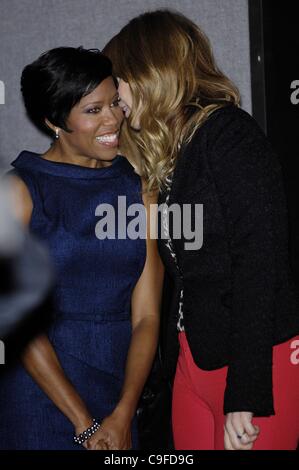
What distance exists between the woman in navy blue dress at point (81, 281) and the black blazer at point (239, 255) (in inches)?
15.1

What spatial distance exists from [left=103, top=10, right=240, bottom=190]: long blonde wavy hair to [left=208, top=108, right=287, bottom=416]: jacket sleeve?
0.17 metres

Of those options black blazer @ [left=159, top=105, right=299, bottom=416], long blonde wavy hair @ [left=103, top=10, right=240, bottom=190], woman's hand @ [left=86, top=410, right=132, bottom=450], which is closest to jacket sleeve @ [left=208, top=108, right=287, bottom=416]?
black blazer @ [left=159, top=105, right=299, bottom=416]

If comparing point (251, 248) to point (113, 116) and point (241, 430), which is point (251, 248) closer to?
point (241, 430)

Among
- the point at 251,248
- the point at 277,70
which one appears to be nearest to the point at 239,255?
the point at 251,248

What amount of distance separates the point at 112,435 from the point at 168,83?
1.03 m

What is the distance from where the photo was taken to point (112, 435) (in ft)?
6.89

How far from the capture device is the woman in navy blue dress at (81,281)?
2.13m

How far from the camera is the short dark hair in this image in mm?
2129

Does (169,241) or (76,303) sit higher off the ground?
(169,241)

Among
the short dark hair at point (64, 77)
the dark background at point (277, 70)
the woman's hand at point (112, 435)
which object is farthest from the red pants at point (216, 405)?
the dark background at point (277, 70)

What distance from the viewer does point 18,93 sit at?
9.40 ft

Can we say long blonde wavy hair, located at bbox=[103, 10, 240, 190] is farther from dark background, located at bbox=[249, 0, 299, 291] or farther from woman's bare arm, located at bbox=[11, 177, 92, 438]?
dark background, located at bbox=[249, 0, 299, 291]

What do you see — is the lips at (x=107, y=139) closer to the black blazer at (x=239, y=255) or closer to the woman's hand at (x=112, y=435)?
the black blazer at (x=239, y=255)

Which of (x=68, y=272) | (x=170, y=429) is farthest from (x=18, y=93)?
(x=170, y=429)
